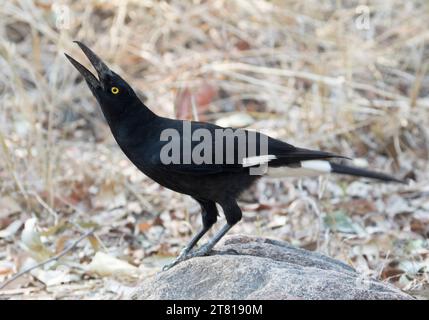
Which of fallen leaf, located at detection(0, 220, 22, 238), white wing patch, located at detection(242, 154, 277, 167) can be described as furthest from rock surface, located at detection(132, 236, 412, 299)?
fallen leaf, located at detection(0, 220, 22, 238)

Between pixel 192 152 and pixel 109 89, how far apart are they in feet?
2.00

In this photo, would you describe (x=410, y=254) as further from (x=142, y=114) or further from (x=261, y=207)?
(x=142, y=114)

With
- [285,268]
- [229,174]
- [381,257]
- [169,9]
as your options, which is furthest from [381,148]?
[285,268]

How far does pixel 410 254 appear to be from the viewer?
5230 millimetres

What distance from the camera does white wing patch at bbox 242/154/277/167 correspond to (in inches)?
165

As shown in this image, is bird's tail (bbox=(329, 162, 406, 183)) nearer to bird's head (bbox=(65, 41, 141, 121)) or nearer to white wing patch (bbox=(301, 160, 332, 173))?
white wing patch (bbox=(301, 160, 332, 173))

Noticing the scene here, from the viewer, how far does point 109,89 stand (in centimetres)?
416

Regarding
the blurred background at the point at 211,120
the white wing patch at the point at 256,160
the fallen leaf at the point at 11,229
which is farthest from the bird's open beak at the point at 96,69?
the fallen leaf at the point at 11,229

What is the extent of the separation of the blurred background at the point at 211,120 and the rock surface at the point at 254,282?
99 centimetres

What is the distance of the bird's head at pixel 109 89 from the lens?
13.6ft

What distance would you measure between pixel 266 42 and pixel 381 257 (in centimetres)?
389

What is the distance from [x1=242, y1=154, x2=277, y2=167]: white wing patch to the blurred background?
1.03 metres
